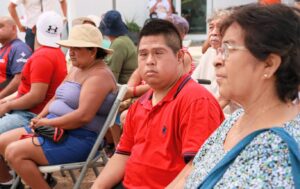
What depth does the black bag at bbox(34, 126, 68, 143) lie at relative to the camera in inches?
142

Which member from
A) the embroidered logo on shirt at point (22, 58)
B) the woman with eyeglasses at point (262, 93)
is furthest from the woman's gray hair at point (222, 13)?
the embroidered logo on shirt at point (22, 58)

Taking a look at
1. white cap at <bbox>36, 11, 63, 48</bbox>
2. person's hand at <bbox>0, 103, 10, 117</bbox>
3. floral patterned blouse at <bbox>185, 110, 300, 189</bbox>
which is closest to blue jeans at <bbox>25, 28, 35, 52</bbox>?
white cap at <bbox>36, 11, 63, 48</bbox>

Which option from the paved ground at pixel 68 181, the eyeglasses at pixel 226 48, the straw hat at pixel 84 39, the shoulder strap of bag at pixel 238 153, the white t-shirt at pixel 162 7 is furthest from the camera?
the white t-shirt at pixel 162 7

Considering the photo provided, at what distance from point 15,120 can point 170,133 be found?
2220 millimetres

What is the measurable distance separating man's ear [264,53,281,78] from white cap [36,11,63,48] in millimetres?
2951

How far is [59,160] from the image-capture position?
3596mm

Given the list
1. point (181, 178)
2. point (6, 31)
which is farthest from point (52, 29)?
point (181, 178)

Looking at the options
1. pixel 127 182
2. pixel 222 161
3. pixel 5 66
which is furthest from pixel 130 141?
pixel 5 66

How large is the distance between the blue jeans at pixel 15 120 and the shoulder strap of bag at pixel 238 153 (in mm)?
2731

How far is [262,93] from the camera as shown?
175 centimetres

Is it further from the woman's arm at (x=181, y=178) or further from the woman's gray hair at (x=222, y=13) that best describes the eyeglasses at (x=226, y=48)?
the woman's arm at (x=181, y=178)

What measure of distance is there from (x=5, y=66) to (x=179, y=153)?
3.09 metres

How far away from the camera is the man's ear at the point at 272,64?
5.49 feet

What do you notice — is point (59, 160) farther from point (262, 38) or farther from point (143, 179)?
point (262, 38)
